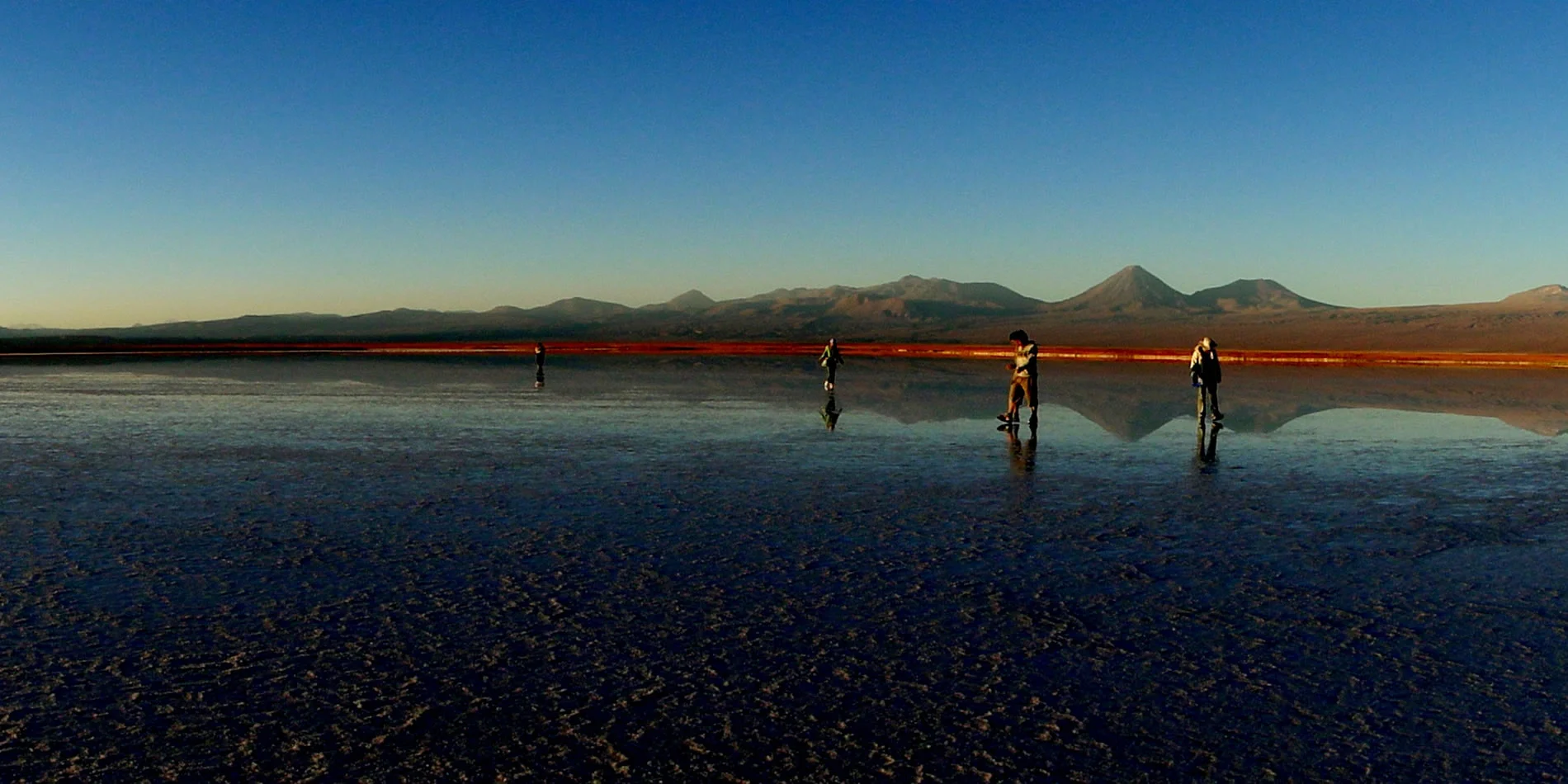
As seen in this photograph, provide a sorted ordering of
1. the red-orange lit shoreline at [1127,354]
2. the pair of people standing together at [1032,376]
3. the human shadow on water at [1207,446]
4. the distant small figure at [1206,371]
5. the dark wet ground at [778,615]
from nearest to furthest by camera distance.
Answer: the dark wet ground at [778,615] < the human shadow on water at [1207,446] < the pair of people standing together at [1032,376] < the distant small figure at [1206,371] < the red-orange lit shoreline at [1127,354]

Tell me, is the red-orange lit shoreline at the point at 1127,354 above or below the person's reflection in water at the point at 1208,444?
below

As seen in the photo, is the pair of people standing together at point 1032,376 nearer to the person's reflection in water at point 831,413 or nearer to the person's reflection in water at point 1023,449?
the person's reflection in water at point 1023,449

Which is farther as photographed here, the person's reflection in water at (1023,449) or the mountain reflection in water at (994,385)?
the mountain reflection in water at (994,385)

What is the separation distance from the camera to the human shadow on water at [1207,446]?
12.9 meters

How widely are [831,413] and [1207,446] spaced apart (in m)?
7.26

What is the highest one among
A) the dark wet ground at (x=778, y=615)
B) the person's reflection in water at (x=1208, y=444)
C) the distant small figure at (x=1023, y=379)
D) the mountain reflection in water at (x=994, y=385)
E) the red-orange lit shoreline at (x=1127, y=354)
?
the distant small figure at (x=1023, y=379)

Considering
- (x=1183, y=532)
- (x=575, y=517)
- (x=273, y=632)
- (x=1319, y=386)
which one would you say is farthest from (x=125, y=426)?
(x=1319, y=386)

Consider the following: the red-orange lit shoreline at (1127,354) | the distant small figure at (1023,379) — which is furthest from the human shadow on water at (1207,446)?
the red-orange lit shoreline at (1127,354)

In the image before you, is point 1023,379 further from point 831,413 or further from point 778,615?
point 778,615

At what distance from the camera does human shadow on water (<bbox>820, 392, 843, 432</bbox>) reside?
700 inches

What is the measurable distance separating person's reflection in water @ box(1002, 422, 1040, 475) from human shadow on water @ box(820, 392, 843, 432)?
2854 millimetres

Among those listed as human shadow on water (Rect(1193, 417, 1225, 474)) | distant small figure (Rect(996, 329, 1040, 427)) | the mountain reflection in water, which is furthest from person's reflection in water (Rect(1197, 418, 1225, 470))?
distant small figure (Rect(996, 329, 1040, 427))

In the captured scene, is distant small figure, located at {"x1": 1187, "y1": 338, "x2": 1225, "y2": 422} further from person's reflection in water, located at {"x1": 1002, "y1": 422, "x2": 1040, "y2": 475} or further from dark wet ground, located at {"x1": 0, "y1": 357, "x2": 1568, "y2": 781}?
dark wet ground, located at {"x1": 0, "y1": 357, "x2": 1568, "y2": 781}

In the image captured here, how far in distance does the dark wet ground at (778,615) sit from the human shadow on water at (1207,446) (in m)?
0.24
